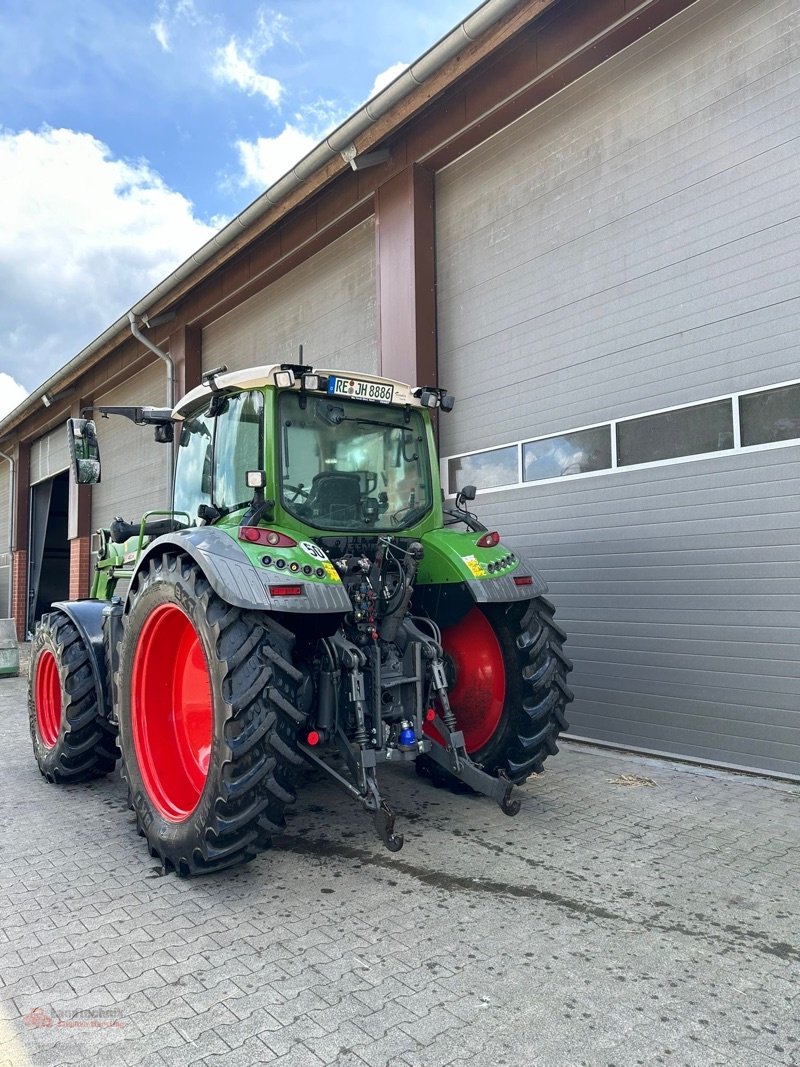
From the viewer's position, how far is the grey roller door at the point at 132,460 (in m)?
13.3

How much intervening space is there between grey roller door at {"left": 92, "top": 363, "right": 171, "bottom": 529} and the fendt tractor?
866 cm

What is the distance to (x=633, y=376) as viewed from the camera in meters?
5.87

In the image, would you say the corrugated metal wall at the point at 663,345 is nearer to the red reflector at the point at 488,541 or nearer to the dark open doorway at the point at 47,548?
the red reflector at the point at 488,541

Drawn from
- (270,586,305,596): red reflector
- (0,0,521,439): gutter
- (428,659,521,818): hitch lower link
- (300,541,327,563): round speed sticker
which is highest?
(0,0,521,439): gutter

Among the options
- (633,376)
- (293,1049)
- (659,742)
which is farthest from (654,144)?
(293,1049)

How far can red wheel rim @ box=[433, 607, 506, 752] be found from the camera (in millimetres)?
4330

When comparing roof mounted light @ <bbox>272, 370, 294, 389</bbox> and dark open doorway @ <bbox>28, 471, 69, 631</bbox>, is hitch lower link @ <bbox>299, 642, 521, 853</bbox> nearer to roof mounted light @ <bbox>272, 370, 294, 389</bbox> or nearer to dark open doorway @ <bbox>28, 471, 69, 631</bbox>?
roof mounted light @ <bbox>272, 370, 294, 389</bbox>

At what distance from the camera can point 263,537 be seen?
340 centimetres

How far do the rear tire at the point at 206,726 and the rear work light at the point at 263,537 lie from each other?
27 cm

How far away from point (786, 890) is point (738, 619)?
90.4 inches

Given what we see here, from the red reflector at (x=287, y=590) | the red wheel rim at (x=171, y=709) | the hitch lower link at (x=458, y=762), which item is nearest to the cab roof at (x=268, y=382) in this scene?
the red reflector at (x=287, y=590)

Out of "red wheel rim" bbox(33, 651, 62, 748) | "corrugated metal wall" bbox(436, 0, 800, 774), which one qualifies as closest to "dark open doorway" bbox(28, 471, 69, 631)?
"red wheel rim" bbox(33, 651, 62, 748)

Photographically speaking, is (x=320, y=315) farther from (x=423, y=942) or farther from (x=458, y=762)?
(x=423, y=942)

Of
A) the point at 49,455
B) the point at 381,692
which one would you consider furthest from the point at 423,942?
the point at 49,455
